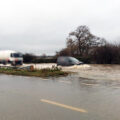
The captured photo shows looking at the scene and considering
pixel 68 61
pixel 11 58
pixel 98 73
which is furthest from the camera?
pixel 11 58


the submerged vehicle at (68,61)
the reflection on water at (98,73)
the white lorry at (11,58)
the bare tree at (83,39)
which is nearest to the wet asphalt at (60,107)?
the reflection on water at (98,73)

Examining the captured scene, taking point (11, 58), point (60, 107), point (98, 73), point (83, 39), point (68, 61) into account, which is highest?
point (83, 39)

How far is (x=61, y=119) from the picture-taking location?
4.39m

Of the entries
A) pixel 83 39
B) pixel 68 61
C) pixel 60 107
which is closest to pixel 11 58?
pixel 68 61

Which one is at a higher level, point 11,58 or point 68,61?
point 11,58

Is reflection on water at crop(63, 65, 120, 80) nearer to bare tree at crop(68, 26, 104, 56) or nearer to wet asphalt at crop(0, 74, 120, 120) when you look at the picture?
wet asphalt at crop(0, 74, 120, 120)

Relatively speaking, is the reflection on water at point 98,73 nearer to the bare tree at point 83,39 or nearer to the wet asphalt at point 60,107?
the wet asphalt at point 60,107

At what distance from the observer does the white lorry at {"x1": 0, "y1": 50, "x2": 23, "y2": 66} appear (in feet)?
104

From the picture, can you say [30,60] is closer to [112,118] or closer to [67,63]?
[67,63]

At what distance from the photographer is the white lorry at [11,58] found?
31692 millimetres

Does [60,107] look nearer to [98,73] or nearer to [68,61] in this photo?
[98,73]

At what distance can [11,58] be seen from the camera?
32.3 meters

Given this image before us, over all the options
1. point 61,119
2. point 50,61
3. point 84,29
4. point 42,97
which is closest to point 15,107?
point 42,97

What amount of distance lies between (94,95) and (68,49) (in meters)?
37.1
